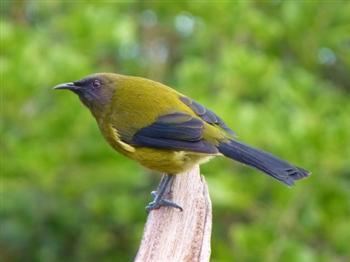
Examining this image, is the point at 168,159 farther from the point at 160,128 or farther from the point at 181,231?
the point at 181,231

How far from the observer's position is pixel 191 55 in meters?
4.23

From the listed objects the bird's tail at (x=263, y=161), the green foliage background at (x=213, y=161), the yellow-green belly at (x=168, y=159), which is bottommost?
the yellow-green belly at (x=168, y=159)

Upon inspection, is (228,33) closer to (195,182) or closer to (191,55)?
(191,55)

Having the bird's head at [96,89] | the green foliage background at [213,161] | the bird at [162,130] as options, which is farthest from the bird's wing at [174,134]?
the green foliage background at [213,161]

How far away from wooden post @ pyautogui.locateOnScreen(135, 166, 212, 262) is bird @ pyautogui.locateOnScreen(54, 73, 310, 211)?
0.20 m

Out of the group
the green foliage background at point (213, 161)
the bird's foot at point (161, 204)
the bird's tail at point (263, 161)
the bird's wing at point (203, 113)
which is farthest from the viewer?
the green foliage background at point (213, 161)

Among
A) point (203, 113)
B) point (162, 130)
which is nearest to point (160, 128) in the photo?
point (162, 130)

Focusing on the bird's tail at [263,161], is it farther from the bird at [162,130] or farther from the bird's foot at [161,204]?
the bird's foot at [161,204]

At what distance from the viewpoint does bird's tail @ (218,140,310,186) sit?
241cm

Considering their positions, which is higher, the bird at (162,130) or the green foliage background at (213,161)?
the green foliage background at (213,161)

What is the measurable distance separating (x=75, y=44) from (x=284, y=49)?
3.35ft

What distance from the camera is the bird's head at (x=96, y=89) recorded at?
2562 millimetres

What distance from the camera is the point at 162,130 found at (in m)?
2.48

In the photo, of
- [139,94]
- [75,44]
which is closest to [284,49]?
[75,44]
